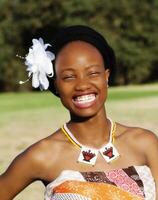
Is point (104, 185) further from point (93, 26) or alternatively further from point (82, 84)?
point (93, 26)

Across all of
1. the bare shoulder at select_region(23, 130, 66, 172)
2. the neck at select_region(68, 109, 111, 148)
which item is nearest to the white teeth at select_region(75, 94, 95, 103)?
the neck at select_region(68, 109, 111, 148)

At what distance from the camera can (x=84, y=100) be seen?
105 inches

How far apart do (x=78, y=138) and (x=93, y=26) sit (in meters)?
54.6

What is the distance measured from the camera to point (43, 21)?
5506 centimetres

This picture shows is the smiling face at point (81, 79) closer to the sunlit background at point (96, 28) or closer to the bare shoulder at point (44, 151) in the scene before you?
the bare shoulder at point (44, 151)

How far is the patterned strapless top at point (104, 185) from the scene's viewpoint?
252 centimetres

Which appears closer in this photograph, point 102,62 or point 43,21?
point 102,62

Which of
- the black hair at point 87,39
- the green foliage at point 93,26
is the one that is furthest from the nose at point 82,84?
the green foliage at point 93,26

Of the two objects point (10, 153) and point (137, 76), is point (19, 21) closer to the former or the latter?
point (137, 76)

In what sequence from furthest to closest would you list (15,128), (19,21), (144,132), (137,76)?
(137,76) < (19,21) < (15,128) < (144,132)

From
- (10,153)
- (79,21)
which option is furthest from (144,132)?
(79,21)

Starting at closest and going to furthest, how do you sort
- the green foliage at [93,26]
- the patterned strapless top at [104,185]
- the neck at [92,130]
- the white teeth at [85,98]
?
the patterned strapless top at [104,185] → the white teeth at [85,98] → the neck at [92,130] → the green foliage at [93,26]

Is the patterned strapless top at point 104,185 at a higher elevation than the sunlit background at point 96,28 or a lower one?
higher

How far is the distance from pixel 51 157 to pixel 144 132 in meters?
0.44
